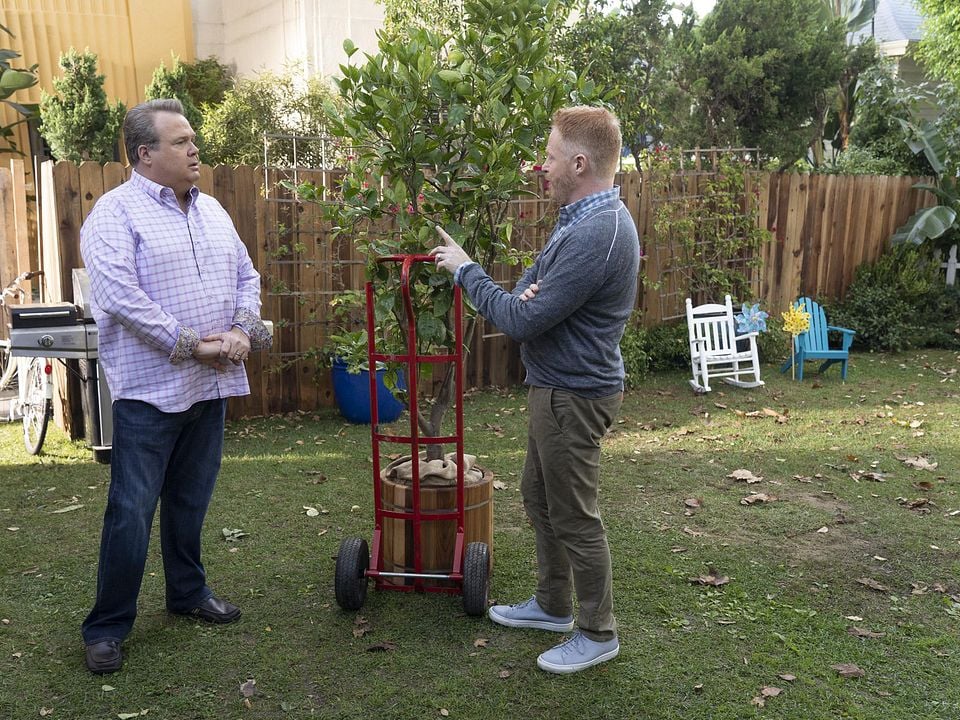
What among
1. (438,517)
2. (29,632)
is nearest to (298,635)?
(438,517)

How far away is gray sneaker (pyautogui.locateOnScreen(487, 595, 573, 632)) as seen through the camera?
3.91 metres

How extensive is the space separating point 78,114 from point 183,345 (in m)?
10.2

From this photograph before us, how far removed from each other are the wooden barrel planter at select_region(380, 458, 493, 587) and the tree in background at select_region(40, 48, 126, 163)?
9690mm

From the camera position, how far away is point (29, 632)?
385 cm

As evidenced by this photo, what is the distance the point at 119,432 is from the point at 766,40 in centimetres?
1656

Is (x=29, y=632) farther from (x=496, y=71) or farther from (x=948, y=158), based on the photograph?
(x=948, y=158)

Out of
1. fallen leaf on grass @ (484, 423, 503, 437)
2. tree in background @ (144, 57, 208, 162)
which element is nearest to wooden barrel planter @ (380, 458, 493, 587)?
fallen leaf on grass @ (484, 423, 503, 437)

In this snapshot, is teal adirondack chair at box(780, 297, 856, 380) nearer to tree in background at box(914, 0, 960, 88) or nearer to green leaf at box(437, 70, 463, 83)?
green leaf at box(437, 70, 463, 83)

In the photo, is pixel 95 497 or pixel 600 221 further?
pixel 95 497

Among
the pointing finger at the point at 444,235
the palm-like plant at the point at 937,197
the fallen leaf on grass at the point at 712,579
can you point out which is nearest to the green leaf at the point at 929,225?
the palm-like plant at the point at 937,197

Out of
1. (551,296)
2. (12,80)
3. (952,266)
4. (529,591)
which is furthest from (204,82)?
(551,296)

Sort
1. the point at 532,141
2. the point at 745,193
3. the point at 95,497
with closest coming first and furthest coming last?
the point at 532,141 < the point at 95,497 < the point at 745,193

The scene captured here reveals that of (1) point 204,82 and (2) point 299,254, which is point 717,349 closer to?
(2) point 299,254

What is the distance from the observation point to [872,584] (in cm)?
440
